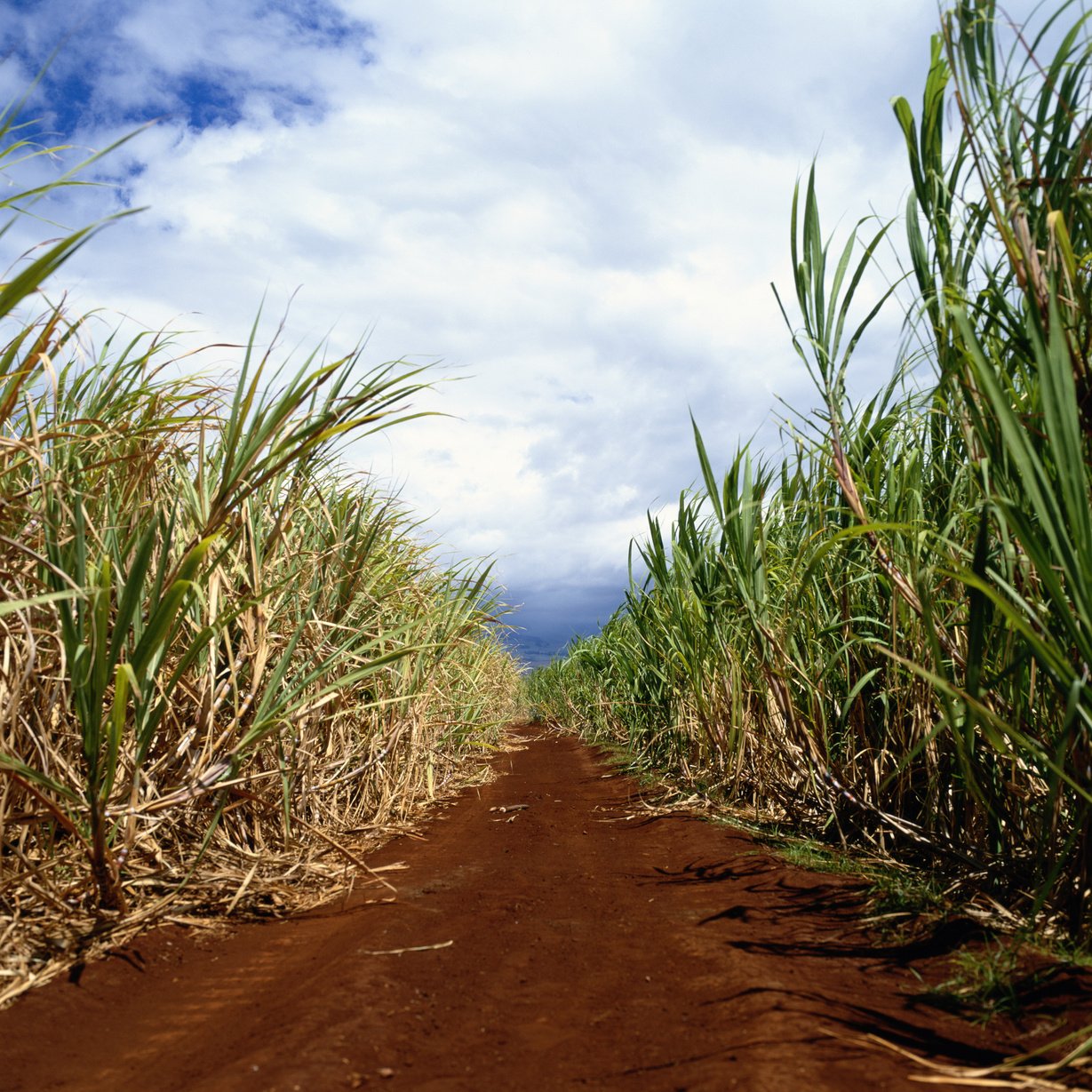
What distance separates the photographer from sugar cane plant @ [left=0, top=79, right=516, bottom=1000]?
190 cm

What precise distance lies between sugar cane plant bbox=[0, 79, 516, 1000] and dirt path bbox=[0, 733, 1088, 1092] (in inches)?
9.6

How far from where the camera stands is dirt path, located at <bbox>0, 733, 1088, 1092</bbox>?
1386 millimetres

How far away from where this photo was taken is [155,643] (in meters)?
1.97

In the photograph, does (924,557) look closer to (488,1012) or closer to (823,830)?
(823,830)

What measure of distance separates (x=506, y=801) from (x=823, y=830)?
230cm

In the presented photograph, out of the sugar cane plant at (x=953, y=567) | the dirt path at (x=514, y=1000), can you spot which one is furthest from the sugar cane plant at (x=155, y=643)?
the sugar cane plant at (x=953, y=567)

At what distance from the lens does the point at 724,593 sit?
4.18 metres

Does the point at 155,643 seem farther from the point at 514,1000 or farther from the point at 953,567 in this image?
the point at 953,567

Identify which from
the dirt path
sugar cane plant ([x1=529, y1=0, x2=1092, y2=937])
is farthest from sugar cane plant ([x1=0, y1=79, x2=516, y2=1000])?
sugar cane plant ([x1=529, y1=0, x2=1092, y2=937])

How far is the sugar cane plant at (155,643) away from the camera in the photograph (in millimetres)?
1896

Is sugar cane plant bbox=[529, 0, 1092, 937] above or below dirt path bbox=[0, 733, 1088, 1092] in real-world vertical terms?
above

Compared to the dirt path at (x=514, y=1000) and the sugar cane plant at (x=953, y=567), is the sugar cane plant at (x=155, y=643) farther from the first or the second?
the sugar cane plant at (x=953, y=567)

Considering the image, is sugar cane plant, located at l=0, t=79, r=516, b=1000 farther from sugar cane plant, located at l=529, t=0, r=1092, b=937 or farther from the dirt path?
sugar cane plant, located at l=529, t=0, r=1092, b=937

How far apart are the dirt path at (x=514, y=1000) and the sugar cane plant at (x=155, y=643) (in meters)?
0.24
